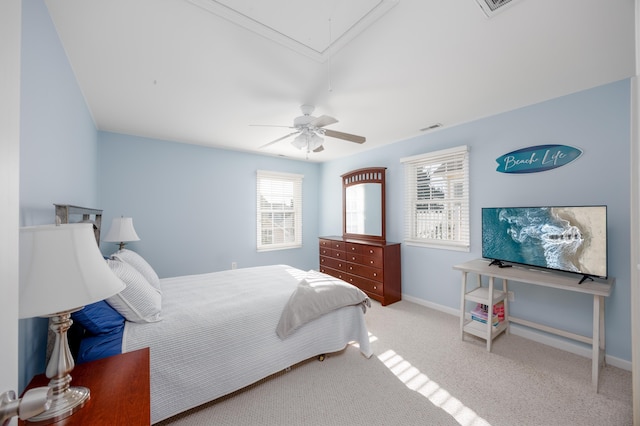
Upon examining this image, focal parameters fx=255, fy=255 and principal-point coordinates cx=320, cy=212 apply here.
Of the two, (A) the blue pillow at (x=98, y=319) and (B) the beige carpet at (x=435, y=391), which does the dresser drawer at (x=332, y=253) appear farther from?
(A) the blue pillow at (x=98, y=319)

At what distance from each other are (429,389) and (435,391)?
44 millimetres

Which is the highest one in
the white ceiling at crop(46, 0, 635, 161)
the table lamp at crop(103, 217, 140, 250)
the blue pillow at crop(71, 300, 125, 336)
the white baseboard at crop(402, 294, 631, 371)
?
the white ceiling at crop(46, 0, 635, 161)

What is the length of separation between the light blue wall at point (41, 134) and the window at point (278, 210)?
302 cm

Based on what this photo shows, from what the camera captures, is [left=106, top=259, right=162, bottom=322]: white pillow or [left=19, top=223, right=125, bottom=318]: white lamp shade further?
[left=106, top=259, right=162, bottom=322]: white pillow

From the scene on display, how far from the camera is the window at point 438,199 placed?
3412mm

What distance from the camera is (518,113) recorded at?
2.88m

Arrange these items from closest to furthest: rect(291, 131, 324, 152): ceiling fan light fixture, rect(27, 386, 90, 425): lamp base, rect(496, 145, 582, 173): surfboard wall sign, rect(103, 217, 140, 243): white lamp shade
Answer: rect(27, 386, 90, 425): lamp base < rect(496, 145, 582, 173): surfboard wall sign < rect(291, 131, 324, 152): ceiling fan light fixture < rect(103, 217, 140, 243): white lamp shade

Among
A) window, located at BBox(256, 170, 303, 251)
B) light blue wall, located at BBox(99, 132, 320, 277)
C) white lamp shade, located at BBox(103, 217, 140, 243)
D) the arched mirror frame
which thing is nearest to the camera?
white lamp shade, located at BBox(103, 217, 140, 243)

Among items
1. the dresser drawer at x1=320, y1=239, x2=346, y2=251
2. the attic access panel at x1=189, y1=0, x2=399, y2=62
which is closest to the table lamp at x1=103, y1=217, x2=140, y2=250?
the attic access panel at x1=189, y1=0, x2=399, y2=62

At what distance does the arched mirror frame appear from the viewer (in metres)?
4.31

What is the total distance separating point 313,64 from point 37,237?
192cm

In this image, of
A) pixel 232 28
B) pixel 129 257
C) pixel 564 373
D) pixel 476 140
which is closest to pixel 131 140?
pixel 129 257

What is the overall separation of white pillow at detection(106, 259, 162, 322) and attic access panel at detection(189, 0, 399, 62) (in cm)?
181

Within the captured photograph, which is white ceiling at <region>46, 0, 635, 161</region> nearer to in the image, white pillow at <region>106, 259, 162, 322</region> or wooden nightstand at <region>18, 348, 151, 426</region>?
white pillow at <region>106, 259, 162, 322</region>
